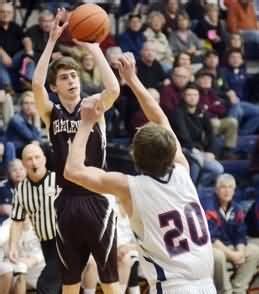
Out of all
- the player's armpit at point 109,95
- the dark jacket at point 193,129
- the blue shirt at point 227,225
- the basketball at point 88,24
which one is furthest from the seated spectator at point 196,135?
the player's armpit at point 109,95

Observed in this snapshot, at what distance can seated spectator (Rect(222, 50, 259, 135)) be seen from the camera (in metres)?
11.3

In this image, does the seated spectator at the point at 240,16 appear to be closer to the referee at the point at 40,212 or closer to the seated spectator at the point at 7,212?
the seated spectator at the point at 7,212

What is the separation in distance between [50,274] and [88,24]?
6.39 ft

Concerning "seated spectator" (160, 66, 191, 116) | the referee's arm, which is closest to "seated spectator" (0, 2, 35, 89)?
"seated spectator" (160, 66, 191, 116)

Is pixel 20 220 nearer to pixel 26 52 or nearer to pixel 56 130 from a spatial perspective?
pixel 56 130

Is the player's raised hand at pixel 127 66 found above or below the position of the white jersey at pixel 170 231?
above

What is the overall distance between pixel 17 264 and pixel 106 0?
5.86 metres

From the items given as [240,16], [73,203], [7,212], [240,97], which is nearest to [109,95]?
[73,203]

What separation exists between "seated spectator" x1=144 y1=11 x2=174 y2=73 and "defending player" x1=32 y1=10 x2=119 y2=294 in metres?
5.55

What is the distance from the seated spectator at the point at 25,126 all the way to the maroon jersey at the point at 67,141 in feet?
11.4

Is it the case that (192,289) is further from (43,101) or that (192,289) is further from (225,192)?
(225,192)

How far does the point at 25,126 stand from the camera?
375 inches

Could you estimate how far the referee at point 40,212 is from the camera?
701cm

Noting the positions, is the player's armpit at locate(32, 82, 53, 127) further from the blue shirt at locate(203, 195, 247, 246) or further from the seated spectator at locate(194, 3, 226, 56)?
the seated spectator at locate(194, 3, 226, 56)
